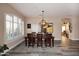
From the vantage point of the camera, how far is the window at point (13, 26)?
7189 millimetres

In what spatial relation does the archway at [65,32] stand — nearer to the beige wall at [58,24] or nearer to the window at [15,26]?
the beige wall at [58,24]

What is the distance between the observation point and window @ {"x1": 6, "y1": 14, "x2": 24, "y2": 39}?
283 inches

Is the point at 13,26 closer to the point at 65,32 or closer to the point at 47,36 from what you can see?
the point at 47,36

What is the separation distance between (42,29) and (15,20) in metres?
1.94

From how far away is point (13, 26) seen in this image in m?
7.88

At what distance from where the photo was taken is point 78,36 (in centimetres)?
1209

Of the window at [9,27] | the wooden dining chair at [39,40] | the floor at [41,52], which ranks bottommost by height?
the floor at [41,52]

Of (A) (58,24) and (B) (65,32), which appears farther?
(A) (58,24)

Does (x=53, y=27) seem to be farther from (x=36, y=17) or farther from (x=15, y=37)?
(x=15, y=37)

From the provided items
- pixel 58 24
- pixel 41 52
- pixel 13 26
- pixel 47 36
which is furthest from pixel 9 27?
pixel 58 24

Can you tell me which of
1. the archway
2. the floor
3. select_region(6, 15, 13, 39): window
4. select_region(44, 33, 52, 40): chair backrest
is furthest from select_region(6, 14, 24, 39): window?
the archway

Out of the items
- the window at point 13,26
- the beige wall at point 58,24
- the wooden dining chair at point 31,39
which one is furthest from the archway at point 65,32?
the window at point 13,26

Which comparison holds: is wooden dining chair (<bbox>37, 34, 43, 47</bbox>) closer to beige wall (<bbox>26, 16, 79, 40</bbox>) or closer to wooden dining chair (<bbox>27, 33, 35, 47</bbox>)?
wooden dining chair (<bbox>27, 33, 35, 47</bbox>)

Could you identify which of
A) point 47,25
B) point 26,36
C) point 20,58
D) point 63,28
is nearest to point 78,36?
point 63,28
